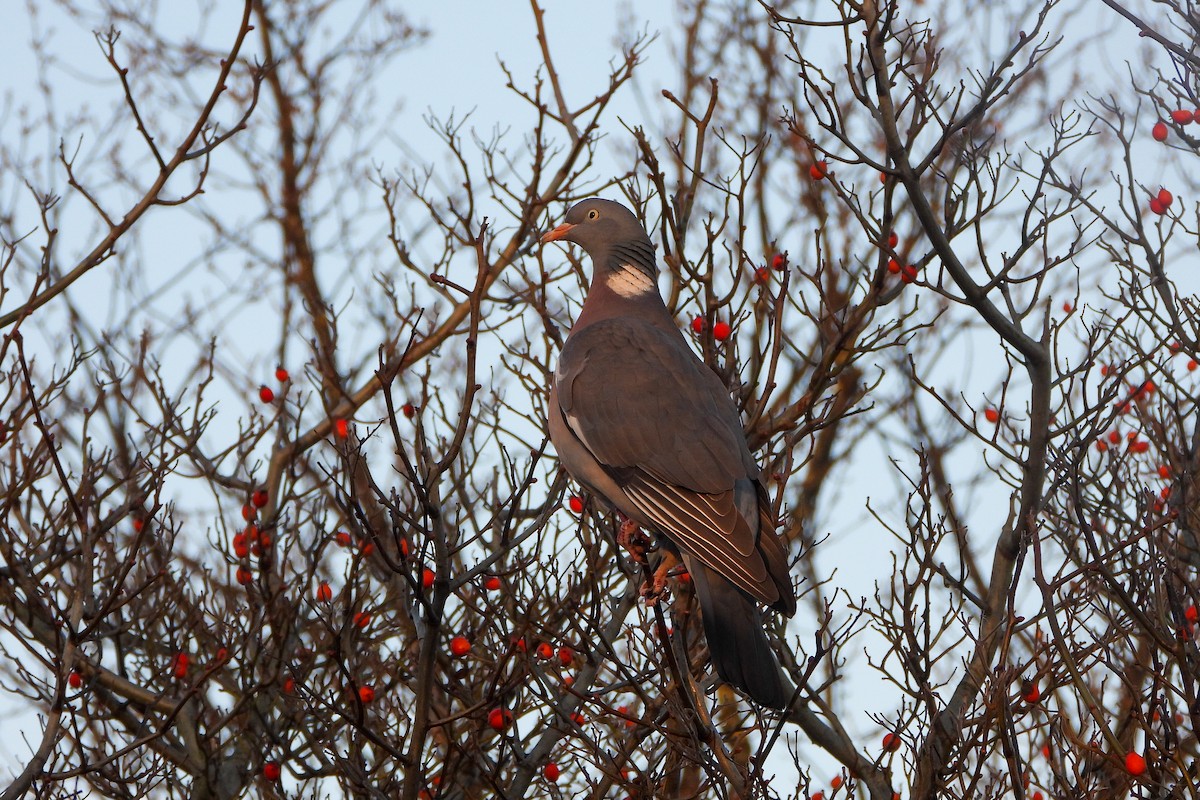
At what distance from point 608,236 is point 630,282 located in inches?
12.2

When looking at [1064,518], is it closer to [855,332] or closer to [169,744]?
[855,332]

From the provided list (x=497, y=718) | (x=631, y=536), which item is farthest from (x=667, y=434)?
(x=497, y=718)

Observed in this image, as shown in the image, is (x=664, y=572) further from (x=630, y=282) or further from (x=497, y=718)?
(x=630, y=282)

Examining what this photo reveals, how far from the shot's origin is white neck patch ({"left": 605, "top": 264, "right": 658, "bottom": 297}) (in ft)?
18.9

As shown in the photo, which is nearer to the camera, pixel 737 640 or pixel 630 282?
pixel 737 640

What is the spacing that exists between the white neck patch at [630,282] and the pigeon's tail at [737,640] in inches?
62.0

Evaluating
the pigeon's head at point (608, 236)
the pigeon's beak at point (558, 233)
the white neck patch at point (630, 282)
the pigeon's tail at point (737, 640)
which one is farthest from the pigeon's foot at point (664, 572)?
the pigeon's beak at point (558, 233)

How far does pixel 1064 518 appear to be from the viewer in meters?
6.01

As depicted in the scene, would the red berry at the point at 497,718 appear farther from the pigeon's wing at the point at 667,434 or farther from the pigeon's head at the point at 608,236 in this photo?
the pigeon's head at the point at 608,236

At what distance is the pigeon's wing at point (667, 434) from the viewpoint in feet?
15.1

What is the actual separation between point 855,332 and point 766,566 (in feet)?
3.91

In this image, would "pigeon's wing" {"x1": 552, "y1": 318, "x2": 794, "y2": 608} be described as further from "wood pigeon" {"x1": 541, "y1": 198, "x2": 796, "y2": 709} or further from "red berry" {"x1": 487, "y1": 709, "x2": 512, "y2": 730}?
"red berry" {"x1": 487, "y1": 709, "x2": 512, "y2": 730}

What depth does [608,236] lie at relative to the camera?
19.6 feet

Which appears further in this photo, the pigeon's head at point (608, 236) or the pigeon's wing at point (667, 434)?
the pigeon's head at point (608, 236)
